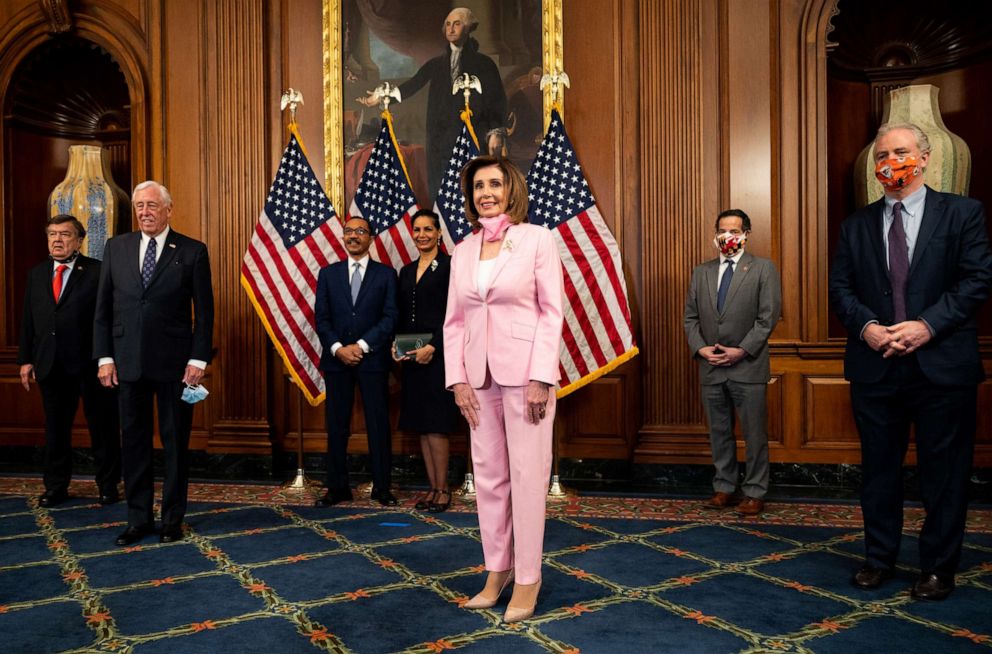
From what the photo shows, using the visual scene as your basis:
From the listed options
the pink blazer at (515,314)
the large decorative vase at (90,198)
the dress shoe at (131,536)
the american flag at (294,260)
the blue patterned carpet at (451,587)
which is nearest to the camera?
the blue patterned carpet at (451,587)

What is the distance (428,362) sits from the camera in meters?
5.05

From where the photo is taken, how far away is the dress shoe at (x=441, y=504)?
16.0 ft

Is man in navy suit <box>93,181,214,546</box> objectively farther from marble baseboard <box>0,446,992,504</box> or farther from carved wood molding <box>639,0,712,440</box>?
carved wood molding <box>639,0,712,440</box>

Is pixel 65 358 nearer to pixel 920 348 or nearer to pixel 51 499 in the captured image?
pixel 51 499

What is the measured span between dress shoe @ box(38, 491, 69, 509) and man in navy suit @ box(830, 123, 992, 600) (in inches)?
190

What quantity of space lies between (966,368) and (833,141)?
12.2 ft

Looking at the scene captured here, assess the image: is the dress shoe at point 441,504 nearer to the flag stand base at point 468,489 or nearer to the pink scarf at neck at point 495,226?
the flag stand base at point 468,489

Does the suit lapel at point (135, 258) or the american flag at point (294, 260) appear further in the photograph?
the american flag at point (294, 260)

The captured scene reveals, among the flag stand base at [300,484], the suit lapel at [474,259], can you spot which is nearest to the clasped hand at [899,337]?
the suit lapel at [474,259]

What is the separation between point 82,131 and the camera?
24.7 feet

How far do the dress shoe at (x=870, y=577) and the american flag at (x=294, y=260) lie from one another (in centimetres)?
380

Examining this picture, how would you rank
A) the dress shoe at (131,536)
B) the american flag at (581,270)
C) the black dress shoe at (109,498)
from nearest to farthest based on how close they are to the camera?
the dress shoe at (131,536), the black dress shoe at (109,498), the american flag at (581,270)

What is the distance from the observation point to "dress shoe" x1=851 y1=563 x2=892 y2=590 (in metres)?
3.24

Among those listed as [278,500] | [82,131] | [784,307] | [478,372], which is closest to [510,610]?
[478,372]
